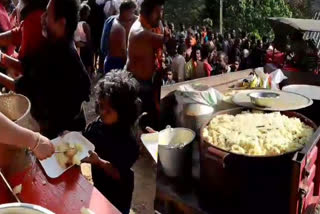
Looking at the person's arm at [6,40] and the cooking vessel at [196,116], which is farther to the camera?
the person's arm at [6,40]

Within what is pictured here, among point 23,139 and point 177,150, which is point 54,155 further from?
point 177,150

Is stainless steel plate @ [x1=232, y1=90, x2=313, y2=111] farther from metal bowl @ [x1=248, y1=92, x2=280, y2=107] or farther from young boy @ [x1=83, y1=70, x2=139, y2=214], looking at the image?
young boy @ [x1=83, y1=70, x2=139, y2=214]

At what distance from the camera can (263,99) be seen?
0.76 metres

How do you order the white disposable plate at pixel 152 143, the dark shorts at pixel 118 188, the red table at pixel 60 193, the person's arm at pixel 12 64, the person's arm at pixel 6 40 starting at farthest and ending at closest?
the person's arm at pixel 6 40 < the person's arm at pixel 12 64 < the dark shorts at pixel 118 188 < the red table at pixel 60 193 < the white disposable plate at pixel 152 143

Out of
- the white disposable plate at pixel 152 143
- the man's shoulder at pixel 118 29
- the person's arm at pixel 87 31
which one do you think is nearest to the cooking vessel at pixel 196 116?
the white disposable plate at pixel 152 143

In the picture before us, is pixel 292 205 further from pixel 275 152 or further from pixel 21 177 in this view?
pixel 21 177

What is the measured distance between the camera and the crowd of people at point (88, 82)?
3.22 ft

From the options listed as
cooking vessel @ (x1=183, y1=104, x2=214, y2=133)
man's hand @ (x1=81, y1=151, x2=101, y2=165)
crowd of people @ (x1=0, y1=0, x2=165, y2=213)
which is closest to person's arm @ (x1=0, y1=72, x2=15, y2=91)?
crowd of people @ (x1=0, y1=0, x2=165, y2=213)

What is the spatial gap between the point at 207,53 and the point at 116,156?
494mm

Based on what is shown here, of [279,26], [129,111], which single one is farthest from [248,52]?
[129,111]

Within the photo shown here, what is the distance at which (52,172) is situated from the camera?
110cm

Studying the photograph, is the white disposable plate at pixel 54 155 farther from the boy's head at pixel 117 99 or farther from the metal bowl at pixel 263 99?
the metal bowl at pixel 263 99

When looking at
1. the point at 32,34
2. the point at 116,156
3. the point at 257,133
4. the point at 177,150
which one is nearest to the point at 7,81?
the point at 32,34

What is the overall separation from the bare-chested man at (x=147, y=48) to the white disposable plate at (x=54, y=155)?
0.94ft
